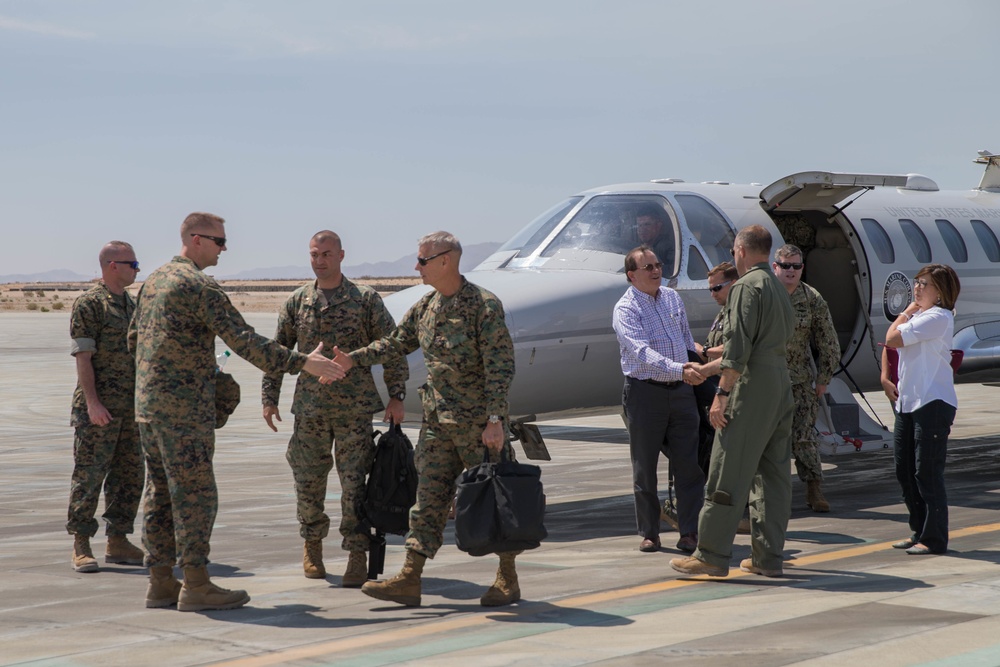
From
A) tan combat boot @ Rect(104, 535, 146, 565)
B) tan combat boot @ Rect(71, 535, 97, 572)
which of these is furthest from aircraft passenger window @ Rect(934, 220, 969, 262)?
tan combat boot @ Rect(71, 535, 97, 572)

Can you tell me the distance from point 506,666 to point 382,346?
7.73 ft

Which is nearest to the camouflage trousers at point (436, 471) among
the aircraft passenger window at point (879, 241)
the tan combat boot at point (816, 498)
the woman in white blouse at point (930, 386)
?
the woman in white blouse at point (930, 386)

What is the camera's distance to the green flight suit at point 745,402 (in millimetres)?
7293

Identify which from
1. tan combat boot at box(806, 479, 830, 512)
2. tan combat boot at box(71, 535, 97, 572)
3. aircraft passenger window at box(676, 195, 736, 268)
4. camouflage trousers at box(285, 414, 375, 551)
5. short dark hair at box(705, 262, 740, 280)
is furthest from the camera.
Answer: aircraft passenger window at box(676, 195, 736, 268)

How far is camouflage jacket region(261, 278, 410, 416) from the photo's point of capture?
7438 mm

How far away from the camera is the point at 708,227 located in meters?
11.4

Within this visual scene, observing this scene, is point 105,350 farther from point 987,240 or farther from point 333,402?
point 987,240

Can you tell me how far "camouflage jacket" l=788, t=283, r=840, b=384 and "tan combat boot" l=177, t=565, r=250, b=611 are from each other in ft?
17.1

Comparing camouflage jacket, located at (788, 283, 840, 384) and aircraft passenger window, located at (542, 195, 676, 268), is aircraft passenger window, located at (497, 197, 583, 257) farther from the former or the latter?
camouflage jacket, located at (788, 283, 840, 384)

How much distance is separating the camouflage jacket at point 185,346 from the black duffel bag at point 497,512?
125cm

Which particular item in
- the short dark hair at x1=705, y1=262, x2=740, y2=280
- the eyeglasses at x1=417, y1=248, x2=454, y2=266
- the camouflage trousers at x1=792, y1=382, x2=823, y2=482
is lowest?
the camouflage trousers at x1=792, y1=382, x2=823, y2=482

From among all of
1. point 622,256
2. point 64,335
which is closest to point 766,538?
point 622,256

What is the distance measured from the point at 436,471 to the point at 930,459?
3439 millimetres

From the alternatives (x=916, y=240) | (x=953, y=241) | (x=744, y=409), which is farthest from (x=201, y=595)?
(x=953, y=241)
